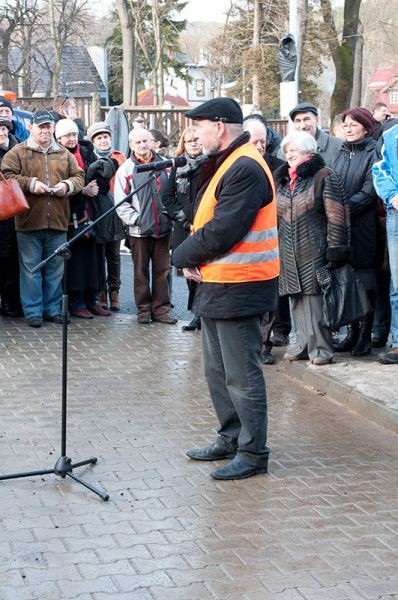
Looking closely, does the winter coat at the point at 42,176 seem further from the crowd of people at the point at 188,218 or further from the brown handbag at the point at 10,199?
the brown handbag at the point at 10,199

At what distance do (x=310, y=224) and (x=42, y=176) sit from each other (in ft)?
11.2

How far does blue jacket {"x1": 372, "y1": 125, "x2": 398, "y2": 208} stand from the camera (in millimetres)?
8664

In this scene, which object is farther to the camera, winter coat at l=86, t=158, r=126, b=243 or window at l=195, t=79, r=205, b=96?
window at l=195, t=79, r=205, b=96

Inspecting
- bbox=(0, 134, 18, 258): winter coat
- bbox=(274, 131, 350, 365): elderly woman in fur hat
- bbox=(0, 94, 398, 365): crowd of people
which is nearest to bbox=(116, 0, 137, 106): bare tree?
bbox=(0, 94, 398, 365): crowd of people

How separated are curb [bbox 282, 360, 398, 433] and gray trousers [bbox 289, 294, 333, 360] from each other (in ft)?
0.56

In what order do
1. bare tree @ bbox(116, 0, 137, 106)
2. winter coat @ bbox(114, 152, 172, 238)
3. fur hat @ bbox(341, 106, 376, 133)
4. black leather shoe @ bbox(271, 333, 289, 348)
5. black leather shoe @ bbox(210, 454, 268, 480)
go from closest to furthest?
black leather shoe @ bbox(210, 454, 268, 480) → fur hat @ bbox(341, 106, 376, 133) → black leather shoe @ bbox(271, 333, 289, 348) → winter coat @ bbox(114, 152, 172, 238) → bare tree @ bbox(116, 0, 137, 106)

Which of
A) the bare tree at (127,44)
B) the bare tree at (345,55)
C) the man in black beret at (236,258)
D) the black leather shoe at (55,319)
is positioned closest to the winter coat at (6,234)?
the black leather shoe at (55,319)

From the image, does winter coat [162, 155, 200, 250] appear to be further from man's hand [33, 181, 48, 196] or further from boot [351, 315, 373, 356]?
boot [351, 315, 373, 356]

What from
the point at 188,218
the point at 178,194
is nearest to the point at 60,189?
the point at 178,194

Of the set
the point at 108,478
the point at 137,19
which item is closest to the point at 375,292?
the point at 108,478

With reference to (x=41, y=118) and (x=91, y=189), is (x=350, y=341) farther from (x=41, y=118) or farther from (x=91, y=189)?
(x=41, y=118)

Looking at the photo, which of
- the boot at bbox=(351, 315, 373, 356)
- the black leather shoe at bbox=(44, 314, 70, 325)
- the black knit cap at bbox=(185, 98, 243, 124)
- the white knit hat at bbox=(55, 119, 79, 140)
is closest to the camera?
the black knit cap at bbox=(185, 98, 243, 124)

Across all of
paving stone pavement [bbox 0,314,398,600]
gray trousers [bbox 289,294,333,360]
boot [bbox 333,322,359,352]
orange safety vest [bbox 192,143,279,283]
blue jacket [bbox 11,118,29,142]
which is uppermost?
blue jacket [bbox 11,118,29,142]

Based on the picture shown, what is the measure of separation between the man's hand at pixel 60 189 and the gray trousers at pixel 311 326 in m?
3.07
